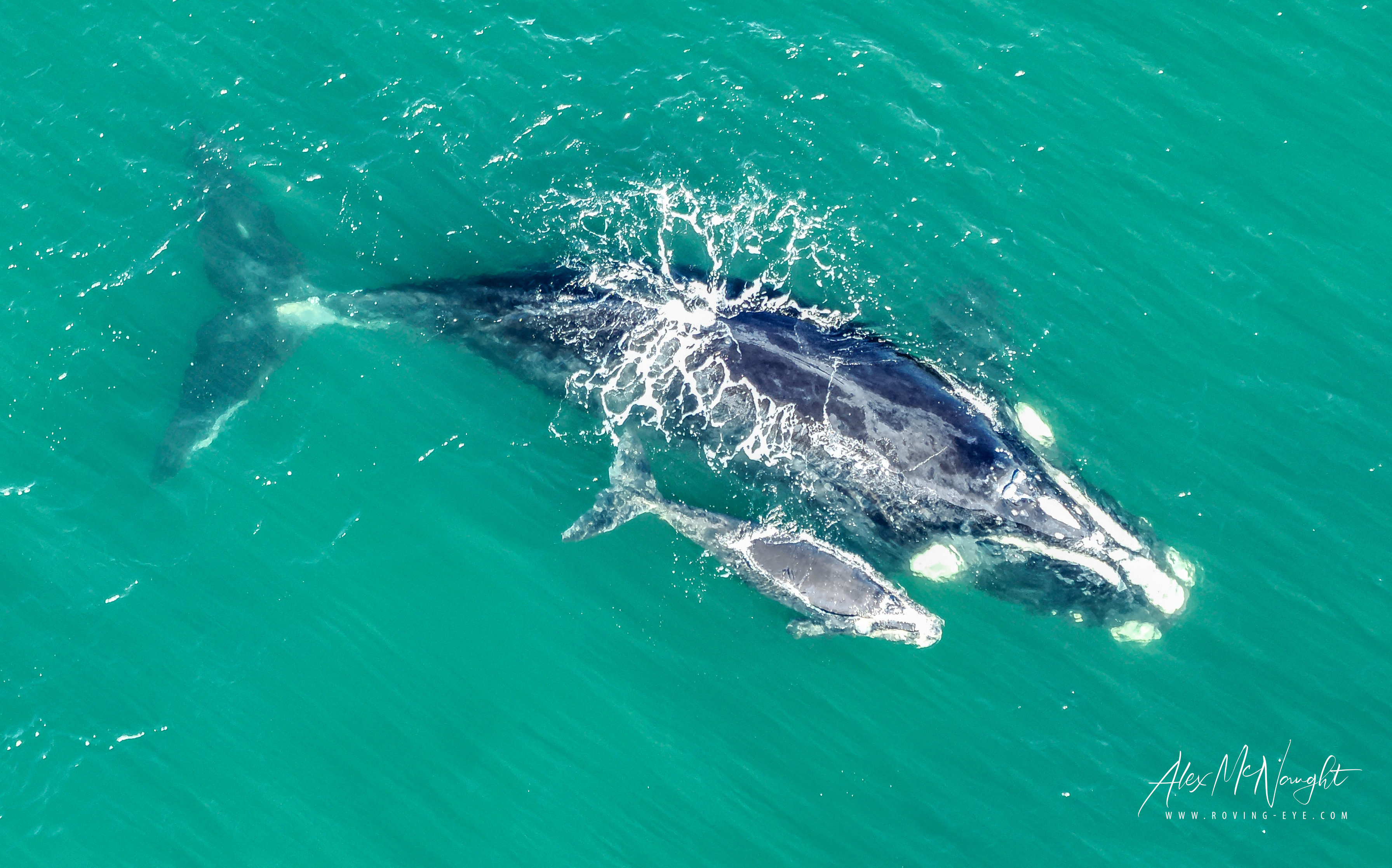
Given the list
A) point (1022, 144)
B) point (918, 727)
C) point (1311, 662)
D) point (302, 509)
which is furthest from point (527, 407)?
point (1311, 662)

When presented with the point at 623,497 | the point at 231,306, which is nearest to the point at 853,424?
the point at 623,497

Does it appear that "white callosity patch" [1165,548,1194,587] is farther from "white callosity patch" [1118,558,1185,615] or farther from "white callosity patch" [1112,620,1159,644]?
"white callosity patch" [1112,620,1159,644]

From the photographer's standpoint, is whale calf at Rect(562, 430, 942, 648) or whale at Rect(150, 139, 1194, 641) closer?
whale at Rect(150, 139, 1194, 641)

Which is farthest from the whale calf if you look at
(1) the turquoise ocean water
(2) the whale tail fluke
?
(1) the turquoise ocean water

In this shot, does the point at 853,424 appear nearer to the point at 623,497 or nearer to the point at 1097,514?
the point at 623,497

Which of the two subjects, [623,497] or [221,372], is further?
[221,372]

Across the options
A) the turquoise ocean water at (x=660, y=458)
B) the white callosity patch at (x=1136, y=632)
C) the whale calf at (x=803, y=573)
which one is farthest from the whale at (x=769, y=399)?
the turquoise ocean water at (x=660, y=458)

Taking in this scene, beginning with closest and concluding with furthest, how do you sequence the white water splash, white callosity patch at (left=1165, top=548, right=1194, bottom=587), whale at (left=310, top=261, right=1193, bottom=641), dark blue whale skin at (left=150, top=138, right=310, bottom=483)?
whale at (left=310, top=261, right=1193, bottom=641)
white callosity patch at (left=1165, top=548, right=1194, bottom=587)
dark blue whale skin at (left=150, top=138, right=310, bottom=483)
the white water splash

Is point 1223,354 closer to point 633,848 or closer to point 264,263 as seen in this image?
point 633,848
